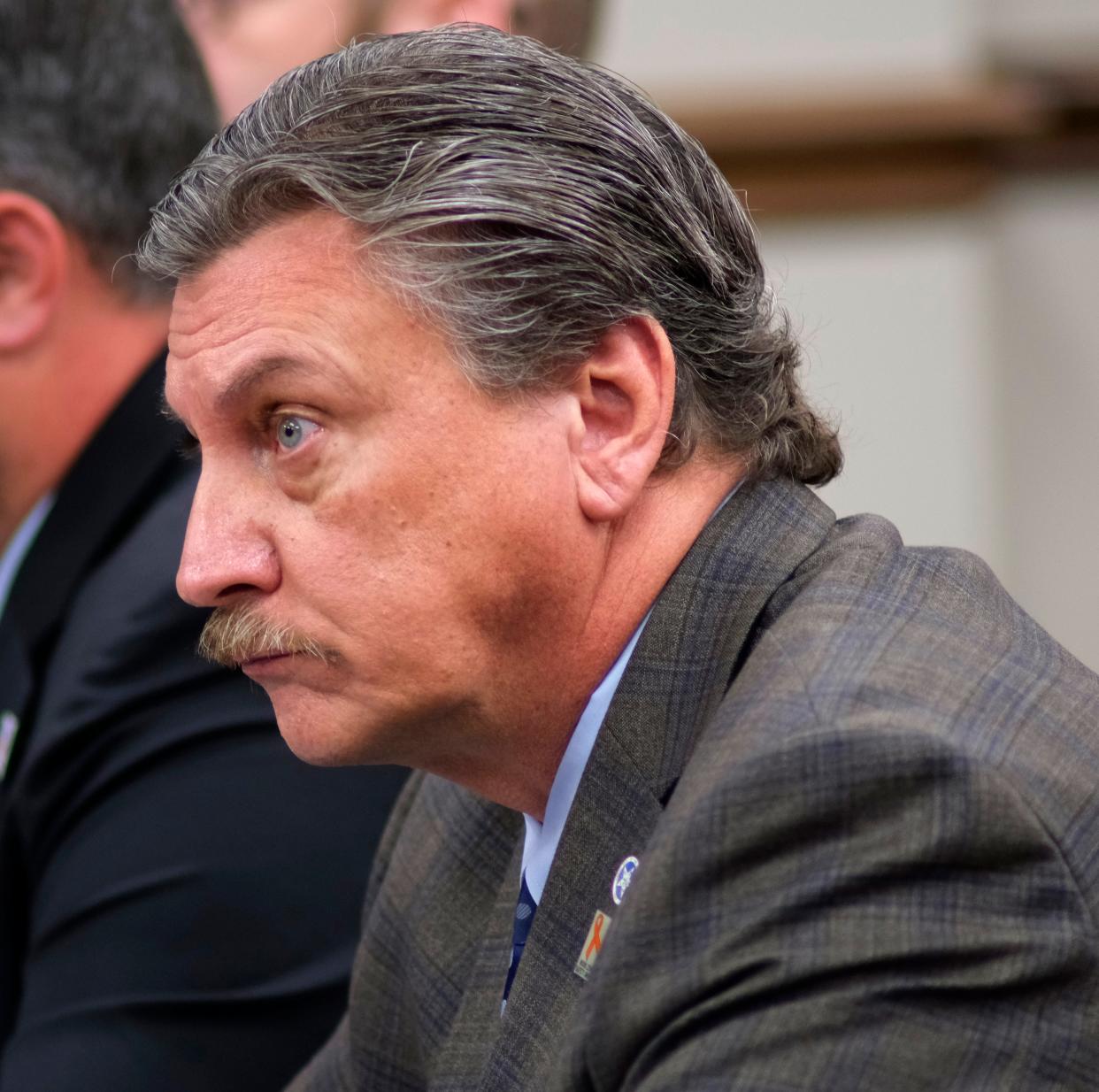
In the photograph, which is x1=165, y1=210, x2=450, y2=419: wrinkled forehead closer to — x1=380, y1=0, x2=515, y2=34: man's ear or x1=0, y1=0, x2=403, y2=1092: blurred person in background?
x1=0, y1=0, x2=403, y2=1092: blurred person in background

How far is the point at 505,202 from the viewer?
1.31 m

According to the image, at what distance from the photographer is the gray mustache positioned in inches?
54.1

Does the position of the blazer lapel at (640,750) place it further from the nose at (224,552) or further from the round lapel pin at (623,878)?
the nose at (224,552)

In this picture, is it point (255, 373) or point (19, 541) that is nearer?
point (255, 373)

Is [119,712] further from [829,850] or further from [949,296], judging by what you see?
[949,296]

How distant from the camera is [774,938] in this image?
42.5 inches

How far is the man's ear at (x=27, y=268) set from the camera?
6.94 ft

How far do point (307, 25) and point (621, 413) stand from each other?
1.65 metres

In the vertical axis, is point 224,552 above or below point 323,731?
above

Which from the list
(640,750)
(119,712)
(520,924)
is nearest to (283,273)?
(640,750)

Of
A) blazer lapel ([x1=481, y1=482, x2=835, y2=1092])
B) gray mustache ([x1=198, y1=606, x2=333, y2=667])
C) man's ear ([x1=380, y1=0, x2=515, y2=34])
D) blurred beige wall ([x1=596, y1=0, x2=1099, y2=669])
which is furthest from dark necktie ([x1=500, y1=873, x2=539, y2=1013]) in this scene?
blurred beige wall ([x1=596, y1=0, x2=1099, y2=669])

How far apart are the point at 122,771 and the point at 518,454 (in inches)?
29.5

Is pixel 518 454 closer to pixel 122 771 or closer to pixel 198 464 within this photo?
pixel 122 771

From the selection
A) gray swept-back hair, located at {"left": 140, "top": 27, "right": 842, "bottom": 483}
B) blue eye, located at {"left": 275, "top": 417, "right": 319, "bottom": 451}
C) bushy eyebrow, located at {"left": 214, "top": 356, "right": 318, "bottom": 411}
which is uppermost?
gray swept-back hair, located at {"left": 140, "top": 27, "right": 842, "bottom": 483}
